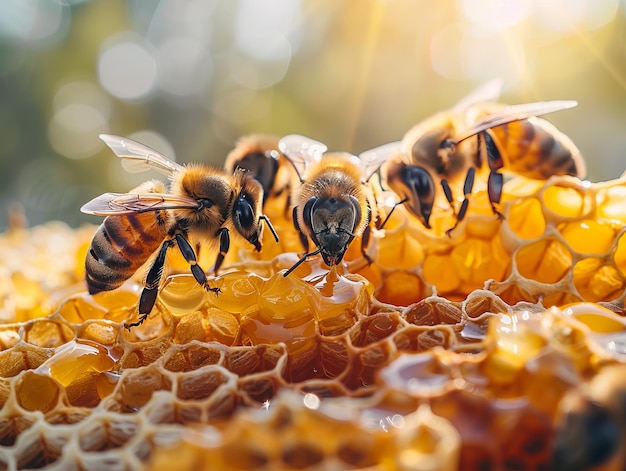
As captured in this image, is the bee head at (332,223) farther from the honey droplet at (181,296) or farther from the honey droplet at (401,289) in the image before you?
the honey droplet at (181,296)

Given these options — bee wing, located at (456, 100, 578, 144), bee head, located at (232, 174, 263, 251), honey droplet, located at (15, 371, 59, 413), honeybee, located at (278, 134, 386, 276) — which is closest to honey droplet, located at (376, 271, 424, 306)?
honeybee, located at (278, 134, 386, 276)

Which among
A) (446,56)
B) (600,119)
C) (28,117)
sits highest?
(446,56)

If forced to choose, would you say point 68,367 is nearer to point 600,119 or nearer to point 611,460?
point 611,460

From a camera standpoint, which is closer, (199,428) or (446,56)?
(199,428)

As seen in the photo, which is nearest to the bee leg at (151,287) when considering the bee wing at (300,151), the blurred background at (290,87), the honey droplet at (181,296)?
the honey droplet at (181,296)

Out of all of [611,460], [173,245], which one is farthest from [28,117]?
[611,460]

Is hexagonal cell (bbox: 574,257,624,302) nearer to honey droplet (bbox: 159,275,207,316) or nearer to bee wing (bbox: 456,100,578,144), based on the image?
bee wing (bbox: 456,100,578,144)
